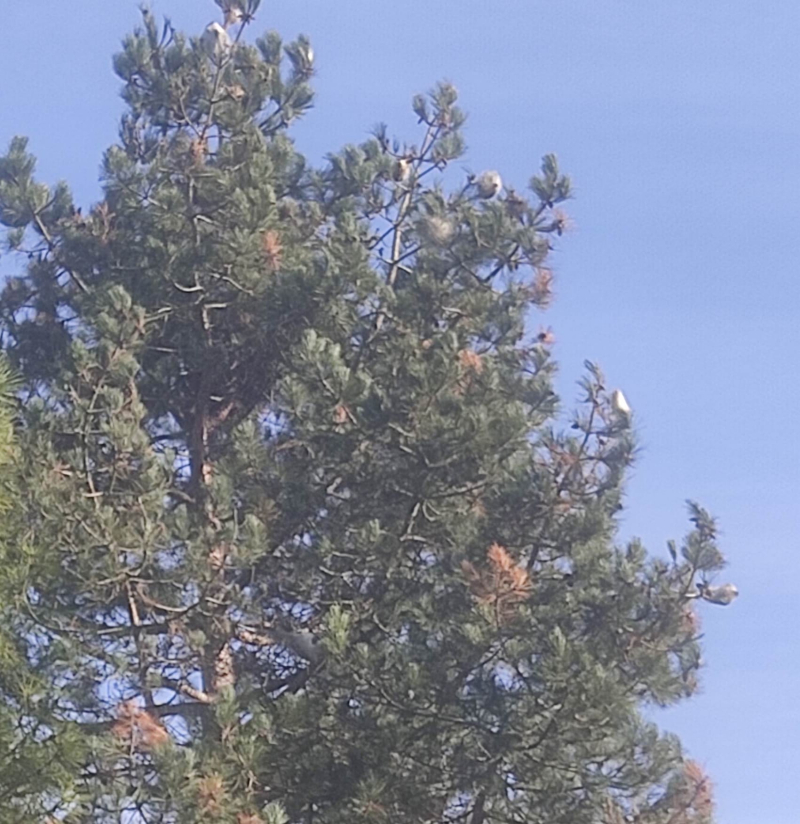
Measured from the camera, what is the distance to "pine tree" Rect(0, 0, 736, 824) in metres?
9.23

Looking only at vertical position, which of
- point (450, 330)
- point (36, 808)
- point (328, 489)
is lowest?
point (36, 808)

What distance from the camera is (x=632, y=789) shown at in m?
9.62

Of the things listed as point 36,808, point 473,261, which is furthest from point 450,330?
point 36,808

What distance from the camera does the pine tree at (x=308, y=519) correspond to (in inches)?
364

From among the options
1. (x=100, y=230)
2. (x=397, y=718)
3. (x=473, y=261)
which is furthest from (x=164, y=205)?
(x=397, y=718)

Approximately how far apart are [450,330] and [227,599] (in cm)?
211

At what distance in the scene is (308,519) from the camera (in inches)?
403

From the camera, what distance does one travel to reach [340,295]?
10.6 m

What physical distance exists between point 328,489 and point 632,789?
2503 millimetres

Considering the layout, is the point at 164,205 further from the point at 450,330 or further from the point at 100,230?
the point at 450,330

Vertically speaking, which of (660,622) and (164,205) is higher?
(164,205)

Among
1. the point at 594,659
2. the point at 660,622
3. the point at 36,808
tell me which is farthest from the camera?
the point at 660,622

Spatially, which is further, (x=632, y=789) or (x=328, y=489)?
(x=328, y=489)

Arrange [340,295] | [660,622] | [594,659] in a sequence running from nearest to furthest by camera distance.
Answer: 1. [594,659]
2. [660,622]
3. [340,295]
